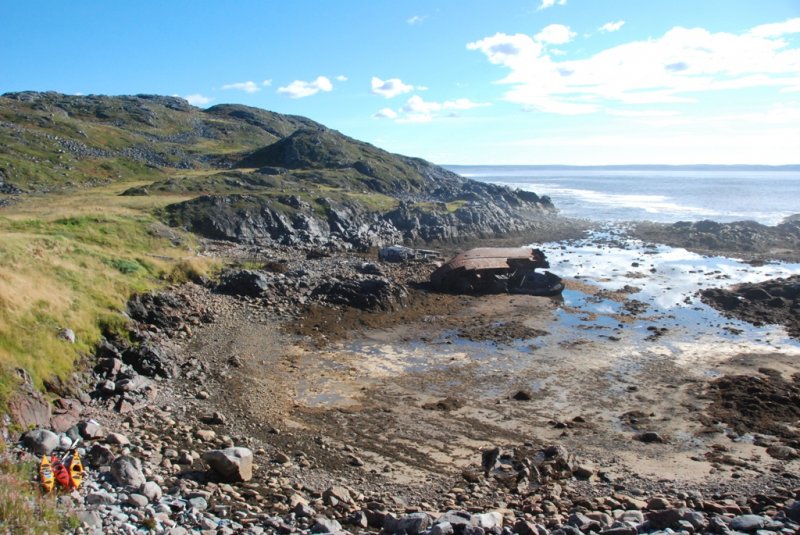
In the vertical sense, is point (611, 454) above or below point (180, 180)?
below

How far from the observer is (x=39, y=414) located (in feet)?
47.8

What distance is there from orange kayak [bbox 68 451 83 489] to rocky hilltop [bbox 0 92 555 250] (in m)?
37.1

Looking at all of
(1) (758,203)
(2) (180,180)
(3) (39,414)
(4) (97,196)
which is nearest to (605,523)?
(3) (39,414)

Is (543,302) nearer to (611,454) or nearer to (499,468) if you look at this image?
(611,454)

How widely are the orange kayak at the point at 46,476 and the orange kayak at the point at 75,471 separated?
1.17 ft

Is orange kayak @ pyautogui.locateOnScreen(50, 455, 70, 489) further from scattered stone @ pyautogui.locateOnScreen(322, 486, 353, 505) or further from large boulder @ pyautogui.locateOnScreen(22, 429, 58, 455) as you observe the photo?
scattered stone @ pyautogui.locateOnScreen(322, 486, 353, 505)

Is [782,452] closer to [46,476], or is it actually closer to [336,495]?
[336,495]

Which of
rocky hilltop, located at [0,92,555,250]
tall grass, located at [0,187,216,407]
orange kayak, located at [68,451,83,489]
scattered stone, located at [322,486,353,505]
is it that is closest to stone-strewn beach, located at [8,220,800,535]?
scattered stone, located at [322,486,353,505]

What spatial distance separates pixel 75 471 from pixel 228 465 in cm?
319

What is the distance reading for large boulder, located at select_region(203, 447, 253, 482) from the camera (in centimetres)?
1341

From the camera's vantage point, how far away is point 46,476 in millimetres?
11023

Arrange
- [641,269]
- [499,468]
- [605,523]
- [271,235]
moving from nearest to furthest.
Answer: [605,523], [499,468], [641,269], [271,235]

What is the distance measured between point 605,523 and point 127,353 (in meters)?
16.7

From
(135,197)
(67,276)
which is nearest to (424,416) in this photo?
(67,276)
